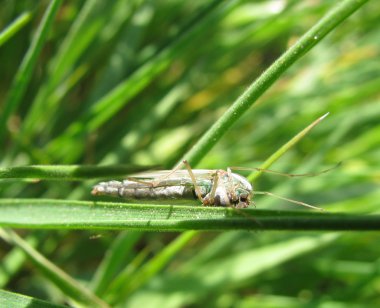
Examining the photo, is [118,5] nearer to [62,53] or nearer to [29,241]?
[62,53]

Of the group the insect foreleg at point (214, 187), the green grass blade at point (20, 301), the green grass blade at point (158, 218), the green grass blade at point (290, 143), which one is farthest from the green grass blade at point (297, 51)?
the green grass blade at point (20, 301)

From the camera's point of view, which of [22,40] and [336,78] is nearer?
[22,40]

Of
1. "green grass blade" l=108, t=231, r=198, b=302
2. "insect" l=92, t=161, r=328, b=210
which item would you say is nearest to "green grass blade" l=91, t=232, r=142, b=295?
"green grass blade" l=108, t=231, r=198, b=302

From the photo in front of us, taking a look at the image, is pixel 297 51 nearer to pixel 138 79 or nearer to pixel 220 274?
pixel 138 79

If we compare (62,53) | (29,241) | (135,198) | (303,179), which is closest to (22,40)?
(62,53)

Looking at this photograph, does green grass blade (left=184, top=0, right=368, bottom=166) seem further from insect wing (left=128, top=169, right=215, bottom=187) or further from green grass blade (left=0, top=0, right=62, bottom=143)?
green grass blade (left=0, top=0, right=62, bottom=143)

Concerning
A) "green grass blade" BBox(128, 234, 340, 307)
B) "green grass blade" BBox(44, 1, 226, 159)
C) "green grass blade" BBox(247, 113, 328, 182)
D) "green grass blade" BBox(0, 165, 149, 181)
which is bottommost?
"green grass blade" BBox(0, 165, 149, 181)

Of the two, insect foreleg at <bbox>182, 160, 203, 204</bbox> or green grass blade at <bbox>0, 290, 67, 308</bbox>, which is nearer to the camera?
green grass blade at <bbox>0, 290, 67, 308</bbox>
